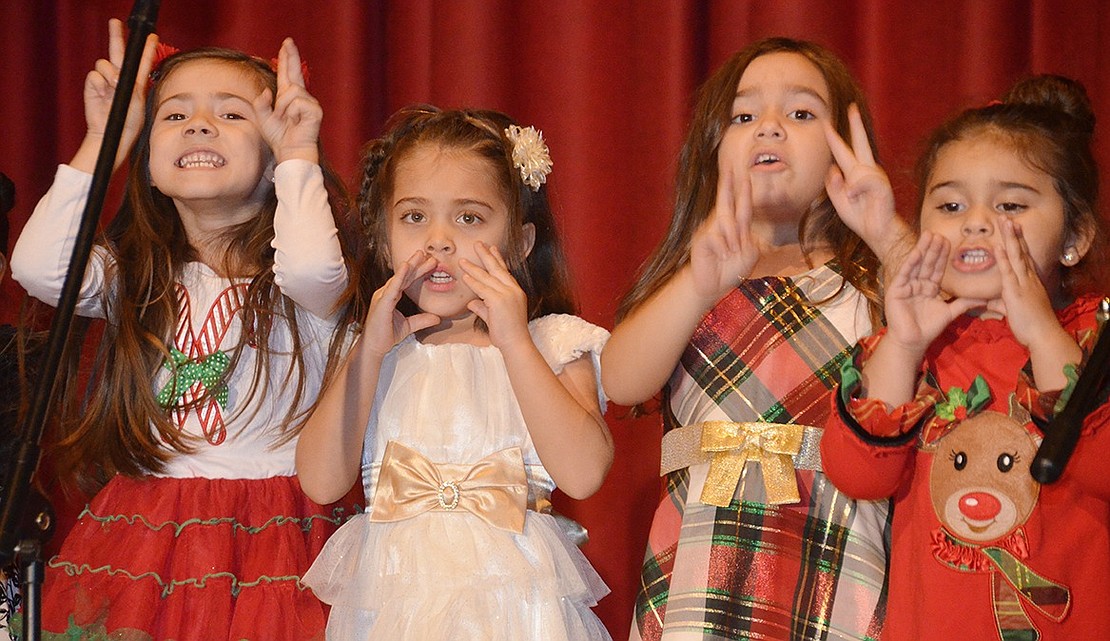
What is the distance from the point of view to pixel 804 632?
1.77m

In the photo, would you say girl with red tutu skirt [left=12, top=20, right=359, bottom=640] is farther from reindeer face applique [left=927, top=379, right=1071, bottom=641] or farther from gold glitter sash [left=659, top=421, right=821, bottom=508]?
reindeer face applique [left=927, top=379, right=1071, bottom=641]

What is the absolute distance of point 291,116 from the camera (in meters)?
1.91

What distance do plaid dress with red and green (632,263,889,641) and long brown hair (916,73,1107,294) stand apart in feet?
0.78

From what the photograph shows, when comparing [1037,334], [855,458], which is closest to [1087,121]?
[1037,334]

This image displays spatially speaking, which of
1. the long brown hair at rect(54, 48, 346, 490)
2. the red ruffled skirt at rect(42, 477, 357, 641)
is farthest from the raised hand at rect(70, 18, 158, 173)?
the red ruffled skirt at rect(42, 477, 357, 641)

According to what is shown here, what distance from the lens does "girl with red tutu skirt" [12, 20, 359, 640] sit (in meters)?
1.89

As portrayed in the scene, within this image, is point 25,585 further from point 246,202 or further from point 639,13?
point 639,13

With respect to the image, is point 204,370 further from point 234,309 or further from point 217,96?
point 217,96

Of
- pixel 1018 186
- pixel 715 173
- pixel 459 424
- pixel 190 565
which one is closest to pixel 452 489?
pixel 459 424

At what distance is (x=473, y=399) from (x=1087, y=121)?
3.14 ft

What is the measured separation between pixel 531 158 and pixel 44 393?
3.09 feet

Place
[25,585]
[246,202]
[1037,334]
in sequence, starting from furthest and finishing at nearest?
1. [246,202]
2. [1037,334]
3. [25,585]

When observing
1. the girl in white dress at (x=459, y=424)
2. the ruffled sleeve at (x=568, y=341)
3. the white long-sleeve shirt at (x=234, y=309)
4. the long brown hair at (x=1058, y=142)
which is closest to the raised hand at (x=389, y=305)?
the girl in white dress at (x=459, y=424)

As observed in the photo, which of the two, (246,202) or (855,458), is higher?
(246,202)
